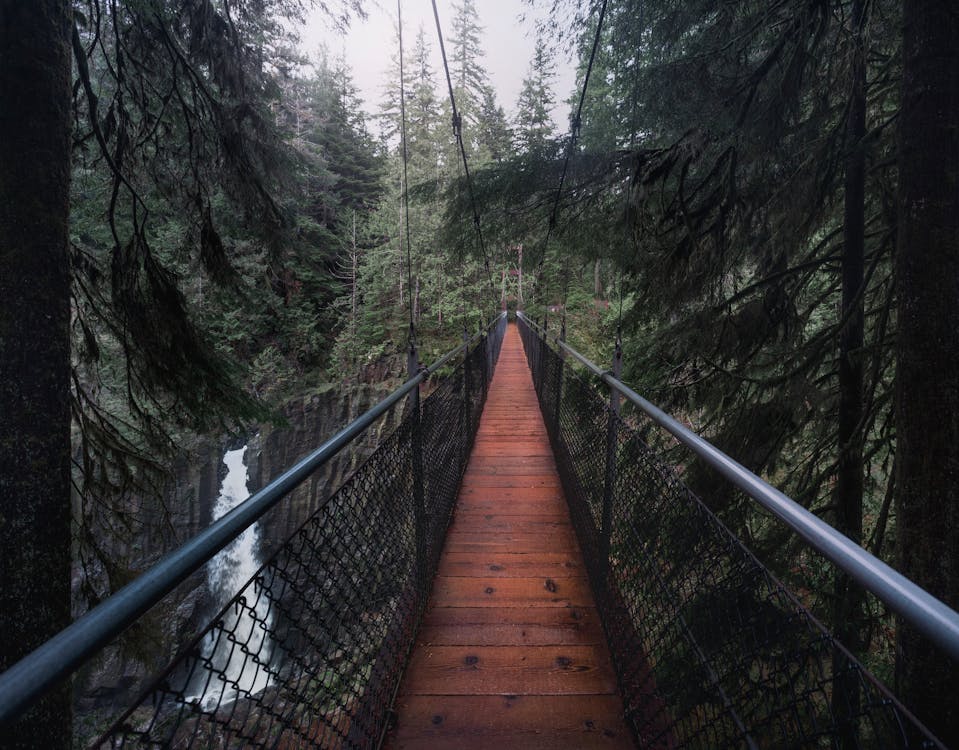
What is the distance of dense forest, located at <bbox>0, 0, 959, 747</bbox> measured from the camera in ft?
5.05

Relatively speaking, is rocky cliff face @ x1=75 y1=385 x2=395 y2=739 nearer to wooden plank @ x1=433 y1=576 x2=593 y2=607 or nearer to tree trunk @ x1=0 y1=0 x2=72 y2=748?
wooden plank @ x1=433 y1=576 x2=593 y2=607

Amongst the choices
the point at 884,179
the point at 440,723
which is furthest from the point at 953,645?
the point at 884,179

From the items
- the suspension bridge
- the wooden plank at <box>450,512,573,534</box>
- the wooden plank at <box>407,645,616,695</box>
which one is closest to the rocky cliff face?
the wooden plank at <box>450,512,573,534</box>

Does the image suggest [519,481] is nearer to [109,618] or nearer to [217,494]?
[109,618]

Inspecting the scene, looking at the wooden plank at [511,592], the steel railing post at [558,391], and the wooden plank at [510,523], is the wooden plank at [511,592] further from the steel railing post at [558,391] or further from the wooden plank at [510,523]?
the steel railing post at [558,391]

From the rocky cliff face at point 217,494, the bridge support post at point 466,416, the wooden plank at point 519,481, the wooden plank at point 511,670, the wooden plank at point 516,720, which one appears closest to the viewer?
the wooden plank at point 516,720

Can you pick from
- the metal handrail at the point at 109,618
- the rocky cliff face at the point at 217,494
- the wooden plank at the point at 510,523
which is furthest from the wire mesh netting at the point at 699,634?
the rocky cliff face at the point at 217,494

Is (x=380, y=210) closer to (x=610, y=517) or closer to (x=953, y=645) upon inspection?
(x=610, y=517)

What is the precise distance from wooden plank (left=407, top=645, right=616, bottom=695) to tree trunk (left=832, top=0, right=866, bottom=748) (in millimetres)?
1126

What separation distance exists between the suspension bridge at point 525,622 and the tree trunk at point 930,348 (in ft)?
1.07

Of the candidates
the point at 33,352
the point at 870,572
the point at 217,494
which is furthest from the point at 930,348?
the point at 217,494

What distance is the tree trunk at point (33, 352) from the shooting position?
1.47 m

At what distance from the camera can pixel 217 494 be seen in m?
13.8

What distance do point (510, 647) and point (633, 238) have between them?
259 cm
